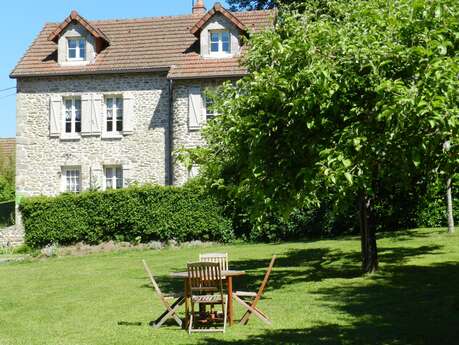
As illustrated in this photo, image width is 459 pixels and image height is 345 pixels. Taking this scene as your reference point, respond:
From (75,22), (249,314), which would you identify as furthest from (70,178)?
(249,314)

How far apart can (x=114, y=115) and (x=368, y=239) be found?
52.1 feet

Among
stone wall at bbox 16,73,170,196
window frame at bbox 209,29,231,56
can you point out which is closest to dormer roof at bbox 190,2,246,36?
window frame at bbox 209,29,231,56

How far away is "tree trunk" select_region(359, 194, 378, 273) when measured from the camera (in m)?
15.1

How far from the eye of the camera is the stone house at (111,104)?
27297 mm

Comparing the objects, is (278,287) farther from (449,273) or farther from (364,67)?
(364,67)

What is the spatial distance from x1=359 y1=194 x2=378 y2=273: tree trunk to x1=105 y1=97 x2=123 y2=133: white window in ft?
50.0

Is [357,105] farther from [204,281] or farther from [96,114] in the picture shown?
[96,114]

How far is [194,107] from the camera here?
27.0m

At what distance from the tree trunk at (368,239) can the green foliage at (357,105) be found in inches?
185

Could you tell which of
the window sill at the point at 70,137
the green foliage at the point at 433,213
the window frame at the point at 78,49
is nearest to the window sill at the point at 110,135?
the window sill at the point at 70,137

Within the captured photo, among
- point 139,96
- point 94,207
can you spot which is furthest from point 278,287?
point 139,96

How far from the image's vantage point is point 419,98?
237 inches

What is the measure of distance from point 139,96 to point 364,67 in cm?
2086

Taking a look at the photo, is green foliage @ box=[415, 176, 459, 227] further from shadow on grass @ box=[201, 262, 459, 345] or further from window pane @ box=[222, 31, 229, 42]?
window pane @ box=[222, 31, 229, 42]
